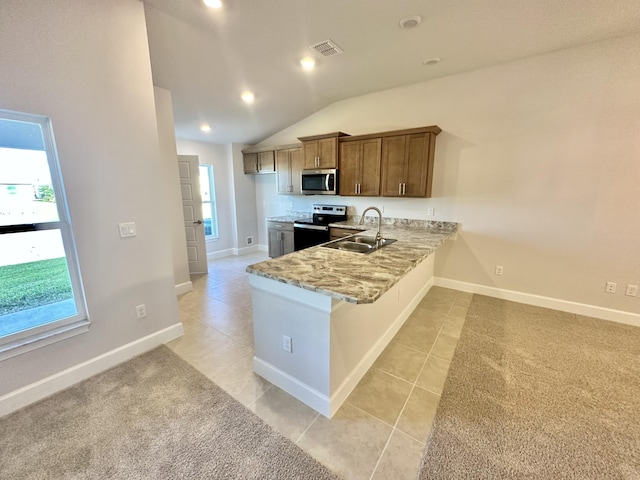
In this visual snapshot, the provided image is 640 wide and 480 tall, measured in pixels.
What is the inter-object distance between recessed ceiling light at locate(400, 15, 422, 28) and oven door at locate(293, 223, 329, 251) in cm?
272

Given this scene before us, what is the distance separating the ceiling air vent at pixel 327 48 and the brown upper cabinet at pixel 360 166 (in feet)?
4.31

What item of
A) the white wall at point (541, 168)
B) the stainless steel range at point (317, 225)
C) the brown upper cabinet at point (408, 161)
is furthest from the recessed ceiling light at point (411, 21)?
the stainless steel range at point (317, 225)

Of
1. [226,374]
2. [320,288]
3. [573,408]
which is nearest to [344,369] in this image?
[320,288]

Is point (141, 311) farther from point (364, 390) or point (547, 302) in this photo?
point (547, 302)

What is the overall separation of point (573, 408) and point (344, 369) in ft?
5.08

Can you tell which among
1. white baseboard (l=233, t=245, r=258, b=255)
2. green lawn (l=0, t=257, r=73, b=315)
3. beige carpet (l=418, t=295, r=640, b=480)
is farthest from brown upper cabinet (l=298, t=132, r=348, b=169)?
green lawn (l=0, t=257, r=73, b=315)

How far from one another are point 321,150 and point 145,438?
3980 mm

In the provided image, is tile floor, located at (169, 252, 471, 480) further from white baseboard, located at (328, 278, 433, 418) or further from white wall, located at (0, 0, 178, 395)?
white wall, located at (0, 0, 178, 395)

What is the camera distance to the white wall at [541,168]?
2.64 metres

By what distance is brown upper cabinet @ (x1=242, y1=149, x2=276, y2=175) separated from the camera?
524 cm

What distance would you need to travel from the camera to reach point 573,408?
1.72 m

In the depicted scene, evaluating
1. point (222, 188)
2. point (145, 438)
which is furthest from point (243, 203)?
point (145, 438)

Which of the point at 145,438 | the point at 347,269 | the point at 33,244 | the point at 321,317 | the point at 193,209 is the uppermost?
the point at 193,209

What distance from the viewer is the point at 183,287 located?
3.80m
